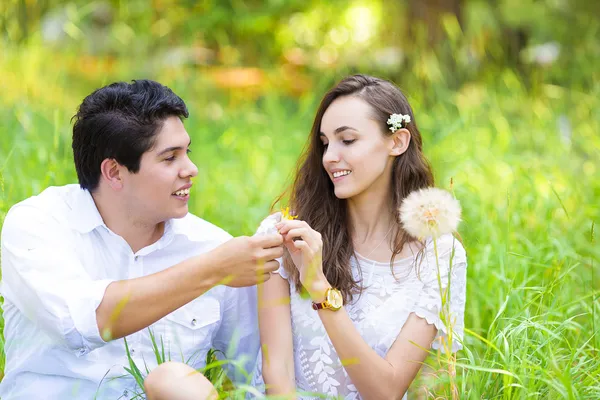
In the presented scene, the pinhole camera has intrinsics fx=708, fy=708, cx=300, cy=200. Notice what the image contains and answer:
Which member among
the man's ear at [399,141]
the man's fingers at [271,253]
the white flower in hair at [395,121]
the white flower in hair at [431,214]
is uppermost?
the white flower in hair at [395,121]

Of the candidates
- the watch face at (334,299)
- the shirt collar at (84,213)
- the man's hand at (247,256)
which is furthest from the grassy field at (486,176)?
the man's hand at (247,256)

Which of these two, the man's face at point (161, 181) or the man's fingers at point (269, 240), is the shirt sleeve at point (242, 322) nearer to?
the man's face at point (161, 181)

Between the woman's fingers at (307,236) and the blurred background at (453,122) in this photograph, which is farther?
the blurred background at (453,122)

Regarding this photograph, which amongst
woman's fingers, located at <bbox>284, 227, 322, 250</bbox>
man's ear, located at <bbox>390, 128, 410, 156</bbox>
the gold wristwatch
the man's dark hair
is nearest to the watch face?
the gold wristwatch

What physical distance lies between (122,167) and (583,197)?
9.89ft

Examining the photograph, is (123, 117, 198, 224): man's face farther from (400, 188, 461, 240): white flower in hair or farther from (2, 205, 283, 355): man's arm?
(400, 188, 461, 240): white flower in hair

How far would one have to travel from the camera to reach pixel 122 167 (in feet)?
7.98

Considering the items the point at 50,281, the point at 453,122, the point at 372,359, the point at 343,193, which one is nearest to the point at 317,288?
the point at 372,359

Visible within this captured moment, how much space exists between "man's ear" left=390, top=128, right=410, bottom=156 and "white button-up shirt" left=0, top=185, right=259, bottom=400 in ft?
2.42

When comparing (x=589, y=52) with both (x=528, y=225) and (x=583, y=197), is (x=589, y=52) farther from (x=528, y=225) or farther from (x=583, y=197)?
(x=528, y=225)

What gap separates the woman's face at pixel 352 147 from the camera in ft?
8.37

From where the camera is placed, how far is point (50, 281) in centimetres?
213

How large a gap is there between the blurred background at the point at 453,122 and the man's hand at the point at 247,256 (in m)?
0.64

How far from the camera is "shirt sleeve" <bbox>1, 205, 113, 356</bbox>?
2088mm
